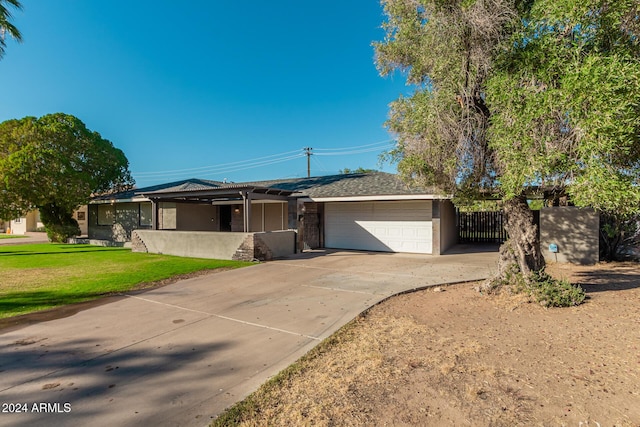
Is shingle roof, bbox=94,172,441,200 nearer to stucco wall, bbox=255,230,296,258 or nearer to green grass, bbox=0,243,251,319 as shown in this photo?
stucco wall, bbox=255,230,296,258

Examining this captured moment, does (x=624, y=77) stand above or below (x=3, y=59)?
below

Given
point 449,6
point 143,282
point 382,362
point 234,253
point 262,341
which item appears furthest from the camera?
point 234,253

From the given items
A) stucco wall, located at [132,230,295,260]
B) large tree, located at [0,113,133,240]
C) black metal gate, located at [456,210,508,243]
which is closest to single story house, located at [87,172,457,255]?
stucco wall, located at [132,230,295,260]

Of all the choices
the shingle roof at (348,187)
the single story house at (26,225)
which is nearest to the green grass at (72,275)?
the shingle roof at (348,187)

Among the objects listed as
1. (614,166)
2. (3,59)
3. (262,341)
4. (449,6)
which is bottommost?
(262,341)

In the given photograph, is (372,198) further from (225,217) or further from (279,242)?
(225,217)

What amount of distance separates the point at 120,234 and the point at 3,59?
12.3 metres

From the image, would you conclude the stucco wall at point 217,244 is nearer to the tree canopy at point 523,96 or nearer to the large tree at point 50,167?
the large tree at point 50,167

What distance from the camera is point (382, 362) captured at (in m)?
3.81

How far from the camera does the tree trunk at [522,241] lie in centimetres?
638

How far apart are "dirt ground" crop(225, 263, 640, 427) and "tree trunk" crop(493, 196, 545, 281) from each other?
0.88m

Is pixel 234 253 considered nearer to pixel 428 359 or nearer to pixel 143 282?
pixel 143 282

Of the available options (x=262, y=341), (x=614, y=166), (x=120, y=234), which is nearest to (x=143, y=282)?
(x=262, y=341)

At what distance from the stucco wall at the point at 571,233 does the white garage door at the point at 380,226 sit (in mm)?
4172
